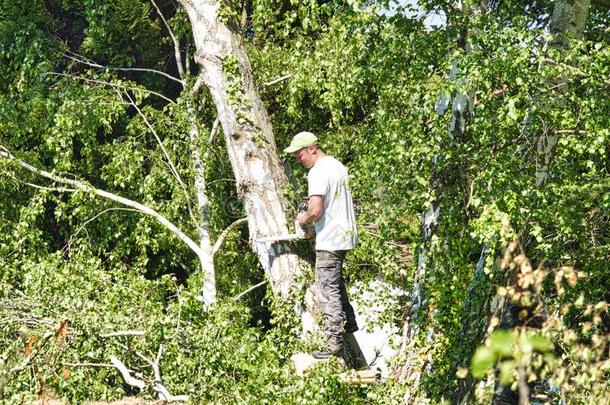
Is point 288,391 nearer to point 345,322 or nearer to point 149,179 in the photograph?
point 345,322

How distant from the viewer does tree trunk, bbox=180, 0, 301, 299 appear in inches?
298

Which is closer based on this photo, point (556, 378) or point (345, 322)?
point (556, 378)

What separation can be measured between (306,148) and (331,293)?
106 centimetres

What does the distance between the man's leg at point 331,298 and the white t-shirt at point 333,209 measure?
0.11 meters

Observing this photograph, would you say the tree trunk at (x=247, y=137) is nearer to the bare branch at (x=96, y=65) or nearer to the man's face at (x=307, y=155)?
the man's face at (x=307, y=155)

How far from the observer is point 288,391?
21.7 ft

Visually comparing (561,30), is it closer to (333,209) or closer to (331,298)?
(333,209)

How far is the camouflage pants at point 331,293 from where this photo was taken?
7.05 m

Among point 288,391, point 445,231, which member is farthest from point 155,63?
point 288,391

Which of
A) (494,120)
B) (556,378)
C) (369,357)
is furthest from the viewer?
(369,357)

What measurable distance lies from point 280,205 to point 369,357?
7458 millimetres

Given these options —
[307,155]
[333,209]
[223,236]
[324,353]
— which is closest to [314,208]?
[333,209]

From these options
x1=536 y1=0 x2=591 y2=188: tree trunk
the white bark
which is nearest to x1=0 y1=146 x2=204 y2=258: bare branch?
the white bark

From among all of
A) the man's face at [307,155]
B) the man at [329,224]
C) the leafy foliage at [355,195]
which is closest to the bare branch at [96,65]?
the leafy foliage at [355,195]
